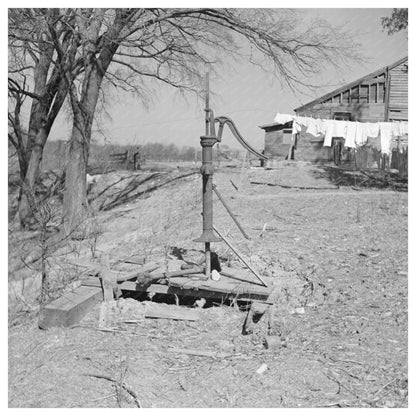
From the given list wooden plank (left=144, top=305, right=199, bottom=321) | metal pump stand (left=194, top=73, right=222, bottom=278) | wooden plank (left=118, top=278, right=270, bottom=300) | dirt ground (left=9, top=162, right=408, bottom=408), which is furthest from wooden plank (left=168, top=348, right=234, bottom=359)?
metal pump stand (left=194, top=73, right=222, bottom=278)

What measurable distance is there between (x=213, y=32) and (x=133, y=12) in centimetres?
225

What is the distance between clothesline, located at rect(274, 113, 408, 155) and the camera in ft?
54.9

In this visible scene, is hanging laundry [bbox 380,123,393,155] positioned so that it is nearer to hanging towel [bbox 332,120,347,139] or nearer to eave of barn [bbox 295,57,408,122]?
hanging towel [bbox 332,120,347,139]

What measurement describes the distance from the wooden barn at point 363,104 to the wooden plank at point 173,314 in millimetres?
20211

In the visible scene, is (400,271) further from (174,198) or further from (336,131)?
(336,131)

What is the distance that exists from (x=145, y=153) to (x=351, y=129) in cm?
1171

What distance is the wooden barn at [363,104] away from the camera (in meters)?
25.1

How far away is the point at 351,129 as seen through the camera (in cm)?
1681

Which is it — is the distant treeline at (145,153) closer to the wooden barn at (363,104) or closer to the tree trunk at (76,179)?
the wooden barn at (363,104)

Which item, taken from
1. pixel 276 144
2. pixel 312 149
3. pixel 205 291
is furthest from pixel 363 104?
pixel 205 291

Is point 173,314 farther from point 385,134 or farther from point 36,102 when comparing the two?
point 385,134

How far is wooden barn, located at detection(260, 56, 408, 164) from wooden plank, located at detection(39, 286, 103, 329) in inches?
800

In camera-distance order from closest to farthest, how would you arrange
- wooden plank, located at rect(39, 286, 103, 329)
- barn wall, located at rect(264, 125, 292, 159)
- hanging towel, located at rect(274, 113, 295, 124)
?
wooden plank, located at rect(39, 286, 103, 329)
hanging towel, located at rect(274, 113, 295, 124)
barn wall, located at rect(264, 125, 292, 159)

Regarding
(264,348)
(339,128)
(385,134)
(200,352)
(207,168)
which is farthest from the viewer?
(339,128)
